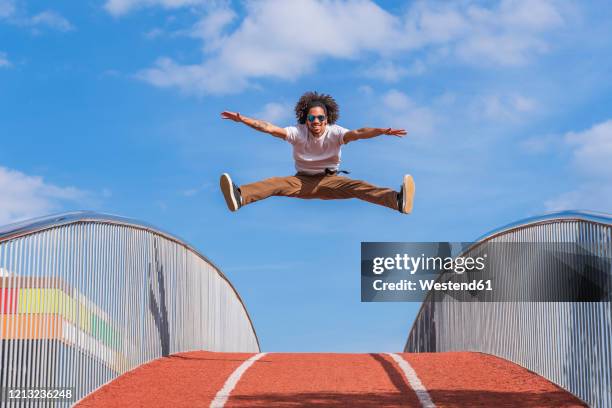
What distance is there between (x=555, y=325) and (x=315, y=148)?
14.5 ft

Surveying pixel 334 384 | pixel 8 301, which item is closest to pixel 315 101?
pixel 334 384

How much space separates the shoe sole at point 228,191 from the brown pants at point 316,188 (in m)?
0.26

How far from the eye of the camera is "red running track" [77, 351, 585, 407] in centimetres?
1083

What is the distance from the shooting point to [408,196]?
467 inches

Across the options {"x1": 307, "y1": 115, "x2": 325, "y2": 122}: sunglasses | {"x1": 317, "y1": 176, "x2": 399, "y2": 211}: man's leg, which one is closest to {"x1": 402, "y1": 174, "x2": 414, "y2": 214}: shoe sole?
{"x1": 317, "y1": 176, "x2": 399, "y2": 211}: man's leg

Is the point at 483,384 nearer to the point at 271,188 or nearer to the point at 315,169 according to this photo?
the point at 315,169

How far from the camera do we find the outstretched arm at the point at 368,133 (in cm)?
1189

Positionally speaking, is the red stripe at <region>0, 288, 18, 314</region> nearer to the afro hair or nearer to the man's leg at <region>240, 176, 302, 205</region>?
the man's leg at <region>240, 176, 302, 205</region>

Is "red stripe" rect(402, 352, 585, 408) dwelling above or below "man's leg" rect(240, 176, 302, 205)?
below

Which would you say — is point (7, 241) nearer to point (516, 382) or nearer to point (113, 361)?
point (113, 361)

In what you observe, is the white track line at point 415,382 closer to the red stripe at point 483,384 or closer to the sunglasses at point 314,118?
the red stripe at point 483,384

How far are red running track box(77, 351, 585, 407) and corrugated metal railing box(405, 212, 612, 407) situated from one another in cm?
34

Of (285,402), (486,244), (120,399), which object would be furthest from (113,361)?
(486,244)

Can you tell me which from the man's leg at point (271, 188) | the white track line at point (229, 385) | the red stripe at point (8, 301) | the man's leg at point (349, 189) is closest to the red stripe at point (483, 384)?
the white track line at point (229, 385)
